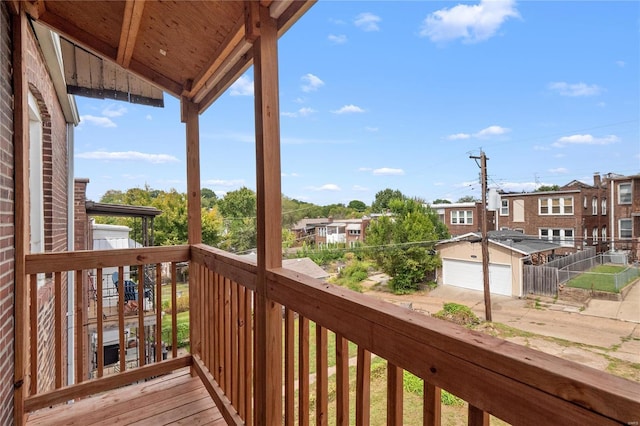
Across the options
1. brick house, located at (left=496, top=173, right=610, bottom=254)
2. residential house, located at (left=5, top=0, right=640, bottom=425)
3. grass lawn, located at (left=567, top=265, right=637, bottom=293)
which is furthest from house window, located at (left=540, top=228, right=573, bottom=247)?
residential house, located at (left=5, top=0, right=640, bottom=425)

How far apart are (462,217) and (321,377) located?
3.03ft

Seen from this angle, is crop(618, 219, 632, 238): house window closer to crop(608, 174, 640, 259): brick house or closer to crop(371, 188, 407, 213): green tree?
crop(608, 174, 640, 259): brick house

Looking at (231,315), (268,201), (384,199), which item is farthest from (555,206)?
(231,315)

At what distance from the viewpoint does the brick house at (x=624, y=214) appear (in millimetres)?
915

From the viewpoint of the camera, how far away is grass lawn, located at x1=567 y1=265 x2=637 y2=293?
0.95 metres

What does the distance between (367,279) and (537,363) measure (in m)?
1.02

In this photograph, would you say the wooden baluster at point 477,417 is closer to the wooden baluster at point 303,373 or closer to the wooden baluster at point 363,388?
the wooden baluster at point 363,388

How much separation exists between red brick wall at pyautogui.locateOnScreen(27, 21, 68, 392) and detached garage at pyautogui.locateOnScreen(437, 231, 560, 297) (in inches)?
107

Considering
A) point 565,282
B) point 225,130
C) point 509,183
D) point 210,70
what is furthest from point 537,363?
point 225,130

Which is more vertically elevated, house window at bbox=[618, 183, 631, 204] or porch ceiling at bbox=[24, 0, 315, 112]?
porch ceiling at bbox=[24, 0, 315, 112]

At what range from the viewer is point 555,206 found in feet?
4.13

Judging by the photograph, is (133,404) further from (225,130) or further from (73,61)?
(73,61)

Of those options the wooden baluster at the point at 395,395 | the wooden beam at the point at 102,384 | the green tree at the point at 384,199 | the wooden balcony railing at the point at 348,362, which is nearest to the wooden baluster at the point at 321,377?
the wooden balcony railing at the point at 348,362

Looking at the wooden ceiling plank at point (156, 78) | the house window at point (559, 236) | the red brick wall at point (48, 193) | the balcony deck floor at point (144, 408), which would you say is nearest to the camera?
the house window at point (559, 236)
